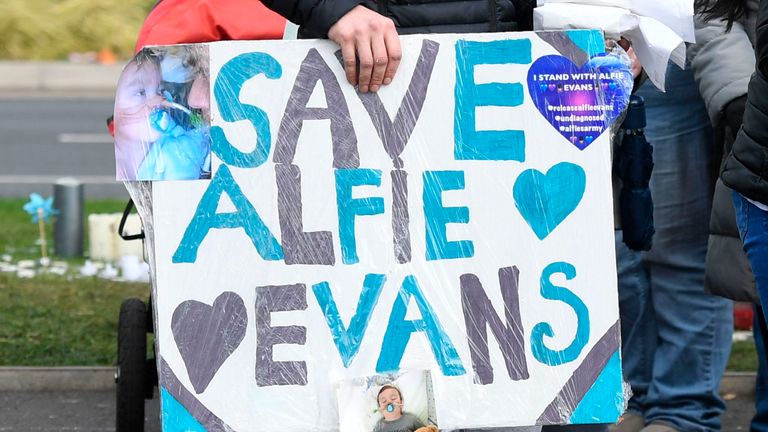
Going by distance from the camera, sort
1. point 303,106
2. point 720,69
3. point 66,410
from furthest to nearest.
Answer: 1. point 66,410
2. point 720,69
3. point 303,106

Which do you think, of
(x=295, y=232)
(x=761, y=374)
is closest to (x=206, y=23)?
(x=295, y=232)

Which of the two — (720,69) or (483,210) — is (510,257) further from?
(720,69)

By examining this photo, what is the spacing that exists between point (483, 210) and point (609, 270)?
29 cm

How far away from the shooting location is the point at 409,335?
287 cm

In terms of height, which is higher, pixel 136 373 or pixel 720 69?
pixel 720 69

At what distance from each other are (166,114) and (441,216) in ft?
1.94

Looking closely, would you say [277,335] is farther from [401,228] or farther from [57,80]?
[57,80]

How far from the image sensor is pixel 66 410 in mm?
5145

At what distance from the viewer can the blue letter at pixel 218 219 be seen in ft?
9.24

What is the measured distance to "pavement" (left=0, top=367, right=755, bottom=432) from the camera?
5008 mm

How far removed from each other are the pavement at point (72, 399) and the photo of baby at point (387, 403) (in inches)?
88.4

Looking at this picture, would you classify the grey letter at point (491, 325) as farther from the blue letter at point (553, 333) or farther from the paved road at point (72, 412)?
the paved road at point (72, 412)

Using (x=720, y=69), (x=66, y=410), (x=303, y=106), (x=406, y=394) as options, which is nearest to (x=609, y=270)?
(x=406, y=394)

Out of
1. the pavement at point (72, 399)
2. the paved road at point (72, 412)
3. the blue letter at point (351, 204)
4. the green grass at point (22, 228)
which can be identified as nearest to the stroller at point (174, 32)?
the paved road at point (72, 412)
